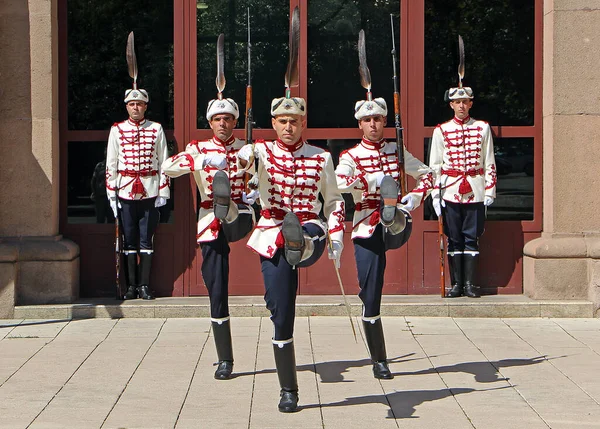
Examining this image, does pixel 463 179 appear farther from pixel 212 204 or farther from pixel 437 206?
pixel 212 204

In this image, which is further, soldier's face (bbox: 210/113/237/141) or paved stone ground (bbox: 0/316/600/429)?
soldier's face (bbox: 210/113/237/141)

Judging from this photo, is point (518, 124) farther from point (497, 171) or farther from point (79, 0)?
point (79, 0)

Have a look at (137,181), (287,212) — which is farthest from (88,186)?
(287,212)

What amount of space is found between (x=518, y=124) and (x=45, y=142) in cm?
475

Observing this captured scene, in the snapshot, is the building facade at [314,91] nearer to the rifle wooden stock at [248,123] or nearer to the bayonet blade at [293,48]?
the rifle wooden stock at [248,123]

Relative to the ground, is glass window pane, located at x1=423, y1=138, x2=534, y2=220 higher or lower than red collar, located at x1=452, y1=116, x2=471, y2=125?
lower

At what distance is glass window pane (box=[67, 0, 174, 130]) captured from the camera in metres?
12.2

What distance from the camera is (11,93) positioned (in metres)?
11.8

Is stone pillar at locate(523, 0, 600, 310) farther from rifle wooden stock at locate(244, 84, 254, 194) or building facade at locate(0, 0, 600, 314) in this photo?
rifle wooden stock at locate(244, 84, 254, 194)

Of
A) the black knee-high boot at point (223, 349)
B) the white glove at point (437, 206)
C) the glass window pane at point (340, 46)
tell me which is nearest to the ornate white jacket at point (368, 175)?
the black knee-high boot at point (223, 349)

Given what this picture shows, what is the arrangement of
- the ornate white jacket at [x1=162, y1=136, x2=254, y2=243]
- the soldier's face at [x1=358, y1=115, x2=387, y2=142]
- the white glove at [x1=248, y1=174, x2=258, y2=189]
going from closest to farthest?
the white glove at [x1=248, y1=174, x2=258, y2=189], the ornate white jacket at [x1=162, y1=136, x2=254, y2=243], the soldier's face at [x1=358, y1=115, x2=387, y2=142]

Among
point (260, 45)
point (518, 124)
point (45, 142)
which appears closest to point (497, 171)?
point (518, 124)

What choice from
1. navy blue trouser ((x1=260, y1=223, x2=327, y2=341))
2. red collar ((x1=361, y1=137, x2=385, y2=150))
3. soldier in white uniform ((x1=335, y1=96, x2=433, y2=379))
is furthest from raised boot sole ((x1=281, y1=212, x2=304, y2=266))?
red collar ((x1=361, y1=137, x2=385, y2=150))

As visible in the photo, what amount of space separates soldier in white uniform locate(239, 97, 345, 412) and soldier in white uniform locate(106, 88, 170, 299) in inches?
151
